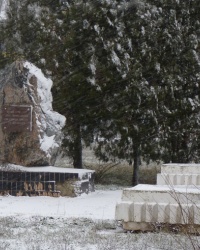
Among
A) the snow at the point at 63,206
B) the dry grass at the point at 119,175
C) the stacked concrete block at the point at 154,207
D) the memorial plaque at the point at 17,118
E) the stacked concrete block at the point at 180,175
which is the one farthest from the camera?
the dry grass at the point at 119,175

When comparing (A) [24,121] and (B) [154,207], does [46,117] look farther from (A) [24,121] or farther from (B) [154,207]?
(B) [154,207]

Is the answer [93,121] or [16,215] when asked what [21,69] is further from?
[16,215]

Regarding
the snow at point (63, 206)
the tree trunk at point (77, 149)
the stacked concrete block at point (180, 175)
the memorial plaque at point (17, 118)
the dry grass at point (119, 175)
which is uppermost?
the memorial plaque at point (17, 118)

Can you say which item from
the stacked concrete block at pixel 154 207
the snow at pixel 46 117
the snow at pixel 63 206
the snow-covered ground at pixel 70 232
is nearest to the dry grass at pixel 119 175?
the snow at pixel 46 117

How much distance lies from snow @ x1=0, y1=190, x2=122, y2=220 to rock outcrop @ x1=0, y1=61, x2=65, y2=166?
1.21m

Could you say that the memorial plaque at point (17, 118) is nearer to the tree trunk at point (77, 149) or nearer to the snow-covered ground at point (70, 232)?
the snow-covered ground at point (70, 232)

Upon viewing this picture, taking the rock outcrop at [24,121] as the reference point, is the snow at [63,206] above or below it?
below

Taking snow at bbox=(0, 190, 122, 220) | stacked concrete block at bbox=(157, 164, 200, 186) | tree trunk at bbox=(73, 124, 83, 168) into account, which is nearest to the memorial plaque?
snow at bbox=(0, 190, 122, 220)

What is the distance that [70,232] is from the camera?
707 cm

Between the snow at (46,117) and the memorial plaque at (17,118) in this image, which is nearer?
the memorial plaque at (17,118)

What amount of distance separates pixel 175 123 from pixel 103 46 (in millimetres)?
2968

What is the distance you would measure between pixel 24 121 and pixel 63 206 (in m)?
2.92

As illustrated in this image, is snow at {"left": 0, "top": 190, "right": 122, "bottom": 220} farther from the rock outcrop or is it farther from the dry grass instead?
the dry grass

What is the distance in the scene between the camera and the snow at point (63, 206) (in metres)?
9.12
